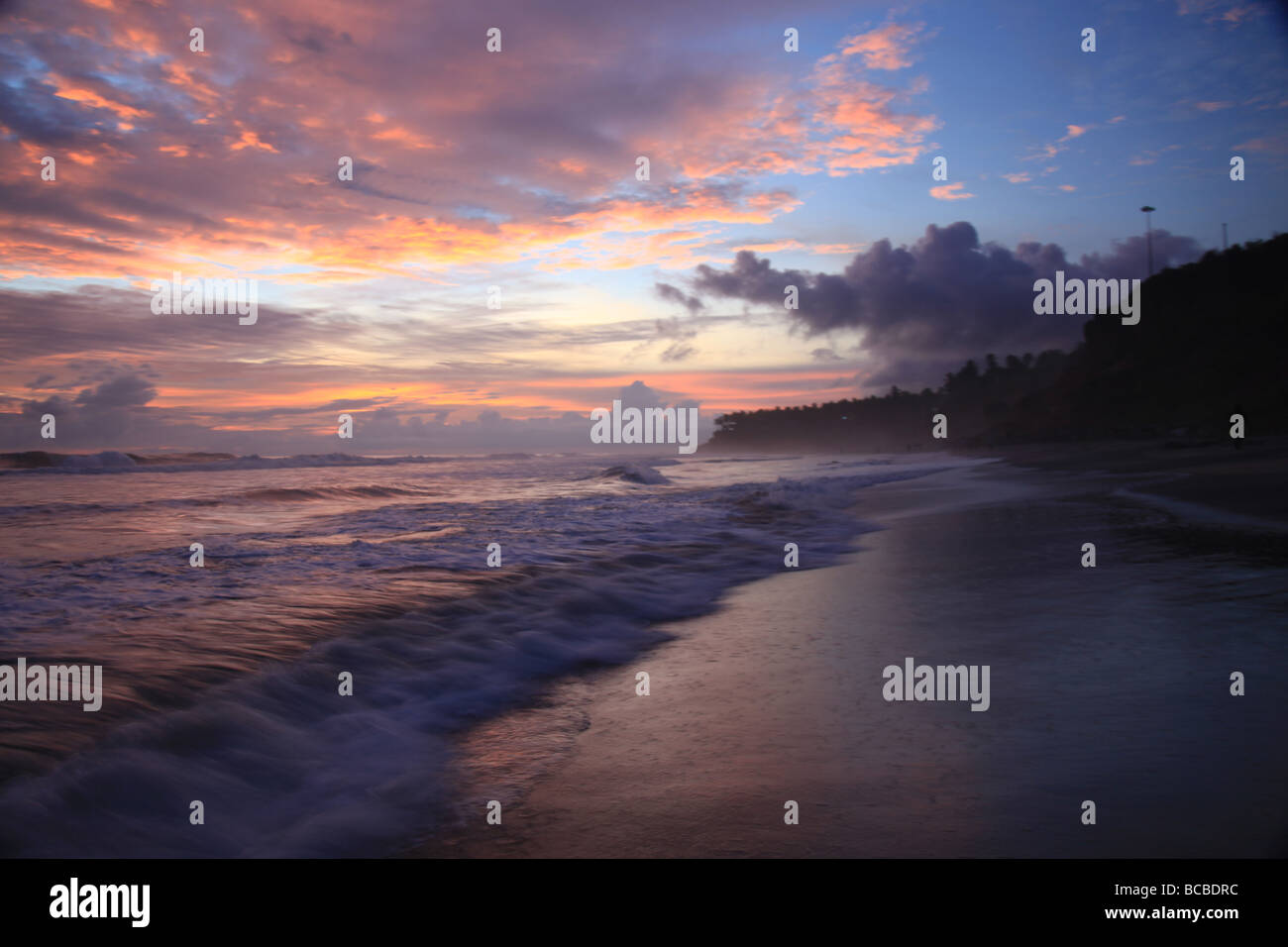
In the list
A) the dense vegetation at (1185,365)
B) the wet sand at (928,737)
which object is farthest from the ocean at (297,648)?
the dense vegetation at (1185,365)

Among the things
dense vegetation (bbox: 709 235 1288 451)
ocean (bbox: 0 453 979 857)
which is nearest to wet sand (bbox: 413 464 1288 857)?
ocean (bbox: 0 453 979 857)

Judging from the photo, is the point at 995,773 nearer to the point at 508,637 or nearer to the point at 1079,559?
the point at 508,637

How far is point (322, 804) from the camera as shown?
3455 mm

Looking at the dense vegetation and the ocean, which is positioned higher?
the dense vegetation

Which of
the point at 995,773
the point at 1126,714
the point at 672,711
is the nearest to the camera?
the point at 995,773

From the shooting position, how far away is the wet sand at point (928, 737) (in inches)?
111

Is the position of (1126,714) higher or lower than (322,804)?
higher

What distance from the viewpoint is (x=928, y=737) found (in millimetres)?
3760

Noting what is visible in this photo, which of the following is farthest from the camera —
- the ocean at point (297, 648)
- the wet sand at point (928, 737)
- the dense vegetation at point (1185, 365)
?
the dense vegetation at point (1185, 365)

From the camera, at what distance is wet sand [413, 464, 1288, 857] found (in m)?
2.82

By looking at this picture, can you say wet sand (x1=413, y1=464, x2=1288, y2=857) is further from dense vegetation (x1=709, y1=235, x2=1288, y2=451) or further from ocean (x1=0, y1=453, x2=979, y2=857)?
dense vegetation (x1=709, y1=235, x2=1288, y2=451)

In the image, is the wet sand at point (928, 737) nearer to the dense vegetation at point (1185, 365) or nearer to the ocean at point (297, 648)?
the ocean at point (297, 648)
